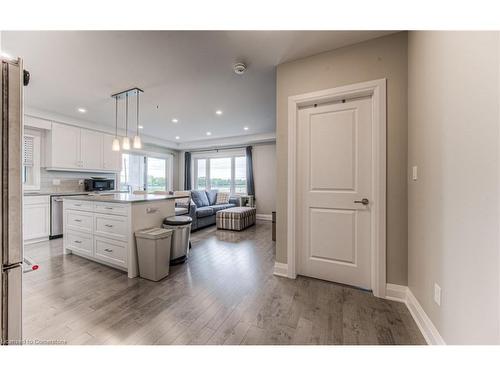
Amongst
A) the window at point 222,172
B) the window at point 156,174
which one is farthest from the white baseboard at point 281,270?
the window at point 156,174

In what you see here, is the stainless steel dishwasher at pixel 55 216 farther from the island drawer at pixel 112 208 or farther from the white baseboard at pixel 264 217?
A: the white baseboard at pixel 264 217

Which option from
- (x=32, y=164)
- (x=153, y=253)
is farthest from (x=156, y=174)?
(x=153, y=253)

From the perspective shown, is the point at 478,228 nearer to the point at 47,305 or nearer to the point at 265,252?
the point at 265,252

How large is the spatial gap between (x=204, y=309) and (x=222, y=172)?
5.65 meters

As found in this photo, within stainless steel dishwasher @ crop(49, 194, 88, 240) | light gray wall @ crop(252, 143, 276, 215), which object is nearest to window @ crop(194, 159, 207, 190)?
light gray wall @ crop(252, 143, 276, 215)

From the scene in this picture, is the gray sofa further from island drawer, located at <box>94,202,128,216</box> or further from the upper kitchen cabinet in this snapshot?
the upper kitchen cabinet

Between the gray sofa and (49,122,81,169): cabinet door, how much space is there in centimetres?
256

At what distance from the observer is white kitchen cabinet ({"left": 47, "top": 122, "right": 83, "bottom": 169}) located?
4078 millimetres

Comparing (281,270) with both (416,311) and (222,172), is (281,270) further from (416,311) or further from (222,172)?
(222,172)

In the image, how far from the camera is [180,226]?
8.88 feet

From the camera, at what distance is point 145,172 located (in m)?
6.53

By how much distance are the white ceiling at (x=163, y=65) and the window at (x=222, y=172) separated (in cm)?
274

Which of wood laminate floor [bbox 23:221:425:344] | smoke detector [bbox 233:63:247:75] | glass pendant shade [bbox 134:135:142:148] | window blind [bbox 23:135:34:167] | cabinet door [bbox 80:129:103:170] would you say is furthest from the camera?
cabinet door [bbox 80:129:103:170]
